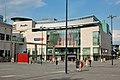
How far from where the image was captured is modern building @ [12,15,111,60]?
12456cm

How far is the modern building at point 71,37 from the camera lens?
409ft

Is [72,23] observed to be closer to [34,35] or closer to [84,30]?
[84,30]

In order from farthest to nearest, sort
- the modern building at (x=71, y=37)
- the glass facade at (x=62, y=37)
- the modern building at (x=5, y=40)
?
the glass facade at (x=62, y=37)
the modern building at (x=71, y=37)
the modern building at (x=5, y=40)

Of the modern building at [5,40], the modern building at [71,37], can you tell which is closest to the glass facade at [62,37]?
the modern building at [71,37]

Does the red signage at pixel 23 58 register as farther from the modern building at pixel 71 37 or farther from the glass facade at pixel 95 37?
the glass facade at pixel 95 37

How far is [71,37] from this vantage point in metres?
130

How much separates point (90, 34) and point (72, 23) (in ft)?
48.6

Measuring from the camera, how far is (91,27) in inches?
5005

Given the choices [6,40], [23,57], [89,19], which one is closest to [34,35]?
[89,19]

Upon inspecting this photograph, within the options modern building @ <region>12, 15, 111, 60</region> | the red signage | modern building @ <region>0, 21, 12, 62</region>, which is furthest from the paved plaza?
modern building @ <region>12, 15, 111, 60</region>

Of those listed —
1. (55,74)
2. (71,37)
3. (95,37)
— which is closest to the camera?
(55,74)

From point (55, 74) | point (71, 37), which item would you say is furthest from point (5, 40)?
point (55, 74)

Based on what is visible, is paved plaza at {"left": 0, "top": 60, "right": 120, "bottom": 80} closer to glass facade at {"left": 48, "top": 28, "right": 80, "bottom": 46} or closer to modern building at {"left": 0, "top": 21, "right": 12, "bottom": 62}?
modern building at {"left": 0, "top": 21, "right": 12, "bottom": 62}

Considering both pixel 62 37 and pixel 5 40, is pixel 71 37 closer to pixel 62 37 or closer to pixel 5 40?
pixel 62 37
